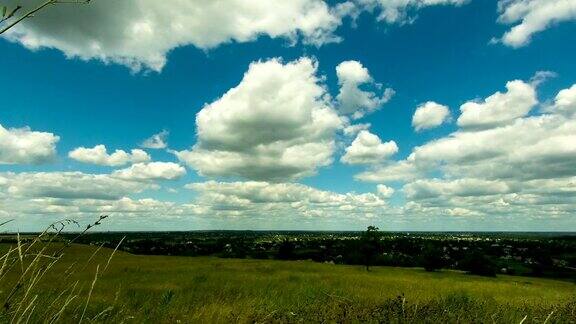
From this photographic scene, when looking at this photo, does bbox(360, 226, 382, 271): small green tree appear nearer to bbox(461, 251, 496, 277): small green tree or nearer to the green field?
bbox(461, 251, 496, 277): small green tree

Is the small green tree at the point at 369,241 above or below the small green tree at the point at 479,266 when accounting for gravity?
above

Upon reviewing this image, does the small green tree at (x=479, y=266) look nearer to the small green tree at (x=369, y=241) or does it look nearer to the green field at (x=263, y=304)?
the small green tree at (x=369, y=241)

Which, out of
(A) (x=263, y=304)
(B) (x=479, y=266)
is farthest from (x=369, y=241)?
(A) (x=263, y=304)

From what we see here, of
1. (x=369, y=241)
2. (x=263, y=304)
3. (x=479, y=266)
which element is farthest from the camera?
(x=479, y=266)

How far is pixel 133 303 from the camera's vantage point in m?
10.8

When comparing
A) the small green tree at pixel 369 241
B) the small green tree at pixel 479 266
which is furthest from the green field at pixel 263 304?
the small green tree at pixel 479 266

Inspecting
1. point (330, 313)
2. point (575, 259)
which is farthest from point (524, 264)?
point (330, 313)

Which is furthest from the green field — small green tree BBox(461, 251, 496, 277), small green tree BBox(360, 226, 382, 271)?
small green tree BBox(461, 251, 496, 277)

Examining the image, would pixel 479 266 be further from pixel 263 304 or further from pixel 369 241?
pixel 263 304

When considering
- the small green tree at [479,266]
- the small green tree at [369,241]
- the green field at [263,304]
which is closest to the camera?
the green field at [263,304]

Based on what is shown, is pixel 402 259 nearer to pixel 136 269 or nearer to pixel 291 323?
pixel 136 269

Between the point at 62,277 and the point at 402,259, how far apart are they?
117182 mm

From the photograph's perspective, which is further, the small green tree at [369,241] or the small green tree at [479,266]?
the small green tree at [479,266]

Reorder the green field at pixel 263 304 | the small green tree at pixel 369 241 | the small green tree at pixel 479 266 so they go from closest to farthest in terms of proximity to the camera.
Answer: the green field at pixel 263 304 → the small green tree at pixel 369 241 → the small green tree at pixel 479 266
